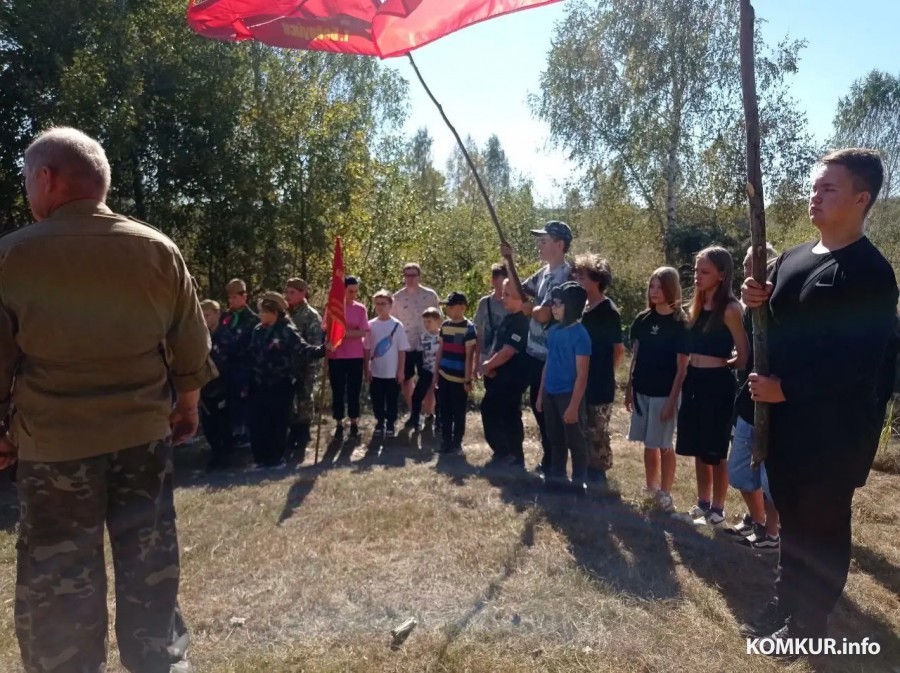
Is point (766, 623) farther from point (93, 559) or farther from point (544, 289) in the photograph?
point (544, 289)

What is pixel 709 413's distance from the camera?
4516mm

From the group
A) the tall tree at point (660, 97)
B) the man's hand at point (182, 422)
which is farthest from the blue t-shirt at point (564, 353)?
the tall tree at point (660, 97)

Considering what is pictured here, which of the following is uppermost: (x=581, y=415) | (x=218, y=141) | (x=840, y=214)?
(x=218, y=141)

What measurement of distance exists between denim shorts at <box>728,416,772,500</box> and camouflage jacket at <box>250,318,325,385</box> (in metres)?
4.03

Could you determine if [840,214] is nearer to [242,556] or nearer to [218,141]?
[242,556]

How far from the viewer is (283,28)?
5168 mm

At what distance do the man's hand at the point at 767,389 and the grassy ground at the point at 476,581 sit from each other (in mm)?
1165

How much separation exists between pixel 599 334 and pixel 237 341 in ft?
11.9

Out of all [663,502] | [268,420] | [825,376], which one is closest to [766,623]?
[825,376]

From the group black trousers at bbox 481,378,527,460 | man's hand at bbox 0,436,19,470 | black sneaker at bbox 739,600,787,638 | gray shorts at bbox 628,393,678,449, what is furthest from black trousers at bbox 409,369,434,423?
man's hand at bbox 0,436,19,470

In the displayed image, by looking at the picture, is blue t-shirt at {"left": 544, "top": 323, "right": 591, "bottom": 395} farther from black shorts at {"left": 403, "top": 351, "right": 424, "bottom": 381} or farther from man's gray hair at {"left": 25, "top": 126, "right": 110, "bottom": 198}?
man's gray hair at {"left": 25, "top": 126, "right": 110, "bottom": 198}

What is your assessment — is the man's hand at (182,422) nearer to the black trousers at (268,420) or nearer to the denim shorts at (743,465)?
the denim shorts at (743,465)

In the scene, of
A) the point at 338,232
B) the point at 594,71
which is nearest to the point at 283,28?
the point at 338,232

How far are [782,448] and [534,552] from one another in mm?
1686
